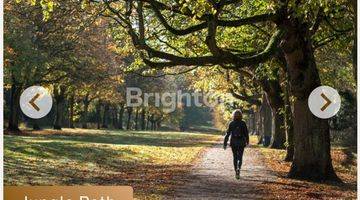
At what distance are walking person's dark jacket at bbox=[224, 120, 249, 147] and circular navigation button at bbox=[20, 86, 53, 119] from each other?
6.39 m

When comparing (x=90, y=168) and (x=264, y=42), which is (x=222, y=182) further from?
(x=264, y=42)

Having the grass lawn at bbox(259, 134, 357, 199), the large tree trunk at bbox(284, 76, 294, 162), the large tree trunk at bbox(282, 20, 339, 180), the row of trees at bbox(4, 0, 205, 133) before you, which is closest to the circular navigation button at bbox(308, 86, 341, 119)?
the large tree trunk at bbox(282, 20, 339, 180)

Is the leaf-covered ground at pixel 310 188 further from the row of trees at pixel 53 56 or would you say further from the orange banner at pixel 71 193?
the row of trees at pixel 53 56

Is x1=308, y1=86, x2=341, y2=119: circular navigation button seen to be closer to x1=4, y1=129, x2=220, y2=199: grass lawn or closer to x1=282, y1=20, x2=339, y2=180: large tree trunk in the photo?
x1=282, y1=20, x2=339, y2=180: large tree trunk

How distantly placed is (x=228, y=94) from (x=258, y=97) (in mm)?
2778

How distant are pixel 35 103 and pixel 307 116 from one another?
871 cm

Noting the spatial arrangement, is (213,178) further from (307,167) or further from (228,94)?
(228,94)

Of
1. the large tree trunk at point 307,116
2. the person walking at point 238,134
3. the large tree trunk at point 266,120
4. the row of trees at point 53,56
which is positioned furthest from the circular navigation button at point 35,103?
the large tree trunk at point 266,120

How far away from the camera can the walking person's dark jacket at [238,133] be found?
16234 millimetres

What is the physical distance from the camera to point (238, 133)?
16.4 m

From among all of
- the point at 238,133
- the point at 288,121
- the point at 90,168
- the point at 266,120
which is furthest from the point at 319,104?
the point at 266,120

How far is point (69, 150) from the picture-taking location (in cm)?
2717

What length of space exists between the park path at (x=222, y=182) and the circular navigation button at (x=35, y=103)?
3.44m

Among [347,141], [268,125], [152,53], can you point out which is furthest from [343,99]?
[152,53]
